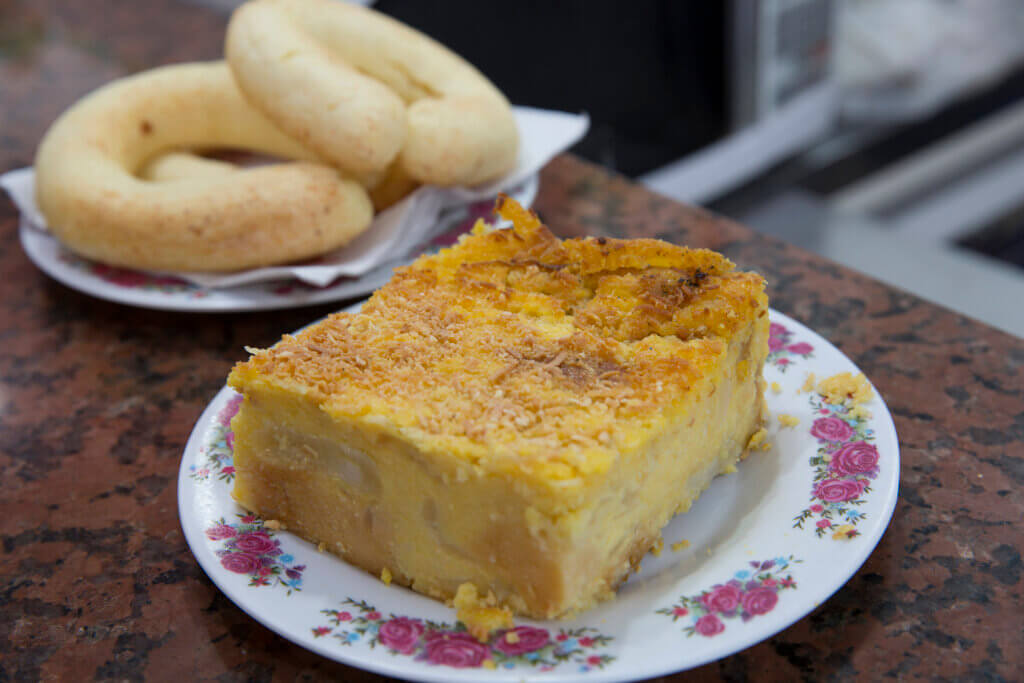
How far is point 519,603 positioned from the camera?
2.59 feet

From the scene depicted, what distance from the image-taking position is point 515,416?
31.4 inches

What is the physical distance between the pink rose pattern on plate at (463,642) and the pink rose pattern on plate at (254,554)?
0.07 meters

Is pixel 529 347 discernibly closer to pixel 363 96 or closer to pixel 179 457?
pixel 179 457

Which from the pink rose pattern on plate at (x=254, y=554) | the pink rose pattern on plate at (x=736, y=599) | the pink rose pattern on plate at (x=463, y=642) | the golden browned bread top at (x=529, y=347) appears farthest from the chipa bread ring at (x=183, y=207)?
the pink rose pattern on plate at (x=736, y=599)

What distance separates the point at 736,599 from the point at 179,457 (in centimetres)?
65

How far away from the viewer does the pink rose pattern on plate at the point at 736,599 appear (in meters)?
0.74

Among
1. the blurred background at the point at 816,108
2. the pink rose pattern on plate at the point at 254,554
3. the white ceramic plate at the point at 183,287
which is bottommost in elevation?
the blurred background at the point at 816,108

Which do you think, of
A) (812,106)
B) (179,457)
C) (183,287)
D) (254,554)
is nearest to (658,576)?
(254,554)

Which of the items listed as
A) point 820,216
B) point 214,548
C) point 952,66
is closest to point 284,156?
point 214,548

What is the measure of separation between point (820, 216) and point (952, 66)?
2.00ft

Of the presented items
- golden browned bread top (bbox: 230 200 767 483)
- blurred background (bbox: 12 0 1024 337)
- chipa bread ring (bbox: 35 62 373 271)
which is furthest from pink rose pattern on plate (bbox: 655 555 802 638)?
blurred background (bbox: 12 0 1024 337)

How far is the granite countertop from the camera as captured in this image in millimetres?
809

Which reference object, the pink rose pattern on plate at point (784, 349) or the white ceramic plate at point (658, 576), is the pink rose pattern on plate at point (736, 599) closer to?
the white ceramic plate at point (658, 576)

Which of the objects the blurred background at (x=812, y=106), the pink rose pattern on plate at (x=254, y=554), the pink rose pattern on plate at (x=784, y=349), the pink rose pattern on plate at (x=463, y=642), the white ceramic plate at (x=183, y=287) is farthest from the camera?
the blurred background at (x=812, y=106)
